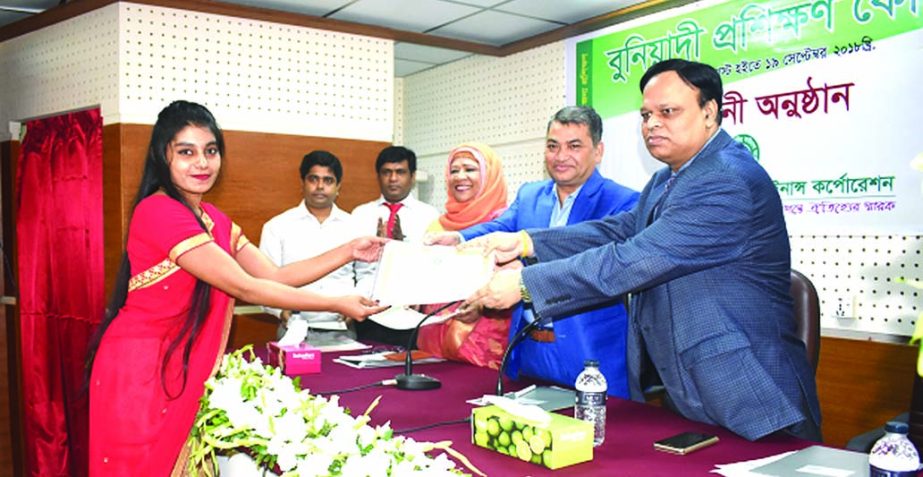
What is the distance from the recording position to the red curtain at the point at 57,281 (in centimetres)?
488

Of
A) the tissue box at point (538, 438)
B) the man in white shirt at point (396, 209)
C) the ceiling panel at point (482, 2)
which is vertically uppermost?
the ceiling panel at point (482, 2)

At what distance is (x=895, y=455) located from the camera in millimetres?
1409

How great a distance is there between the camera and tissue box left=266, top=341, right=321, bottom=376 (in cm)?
274

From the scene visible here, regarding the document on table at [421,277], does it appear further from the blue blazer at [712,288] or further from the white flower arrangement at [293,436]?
the white flower arrangement at [293,436]

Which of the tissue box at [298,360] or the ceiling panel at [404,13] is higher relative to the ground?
the ceiling panel at [404,13]

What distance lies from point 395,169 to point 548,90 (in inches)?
55.9

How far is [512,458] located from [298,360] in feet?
4.08

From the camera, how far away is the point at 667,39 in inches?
190

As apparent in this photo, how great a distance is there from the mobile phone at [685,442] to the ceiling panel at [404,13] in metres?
3.59

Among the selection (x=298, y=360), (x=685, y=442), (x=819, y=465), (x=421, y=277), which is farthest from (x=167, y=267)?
(x=819, y=465)

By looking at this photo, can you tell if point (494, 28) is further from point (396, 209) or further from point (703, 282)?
point (703, 282)

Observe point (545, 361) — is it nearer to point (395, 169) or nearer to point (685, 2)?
point (395, 169)

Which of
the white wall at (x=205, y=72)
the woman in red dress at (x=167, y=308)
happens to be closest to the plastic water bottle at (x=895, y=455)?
the woman in red dress at (x=167, y=308)

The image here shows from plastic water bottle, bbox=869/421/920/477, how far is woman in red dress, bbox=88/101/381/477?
1.51 meters
